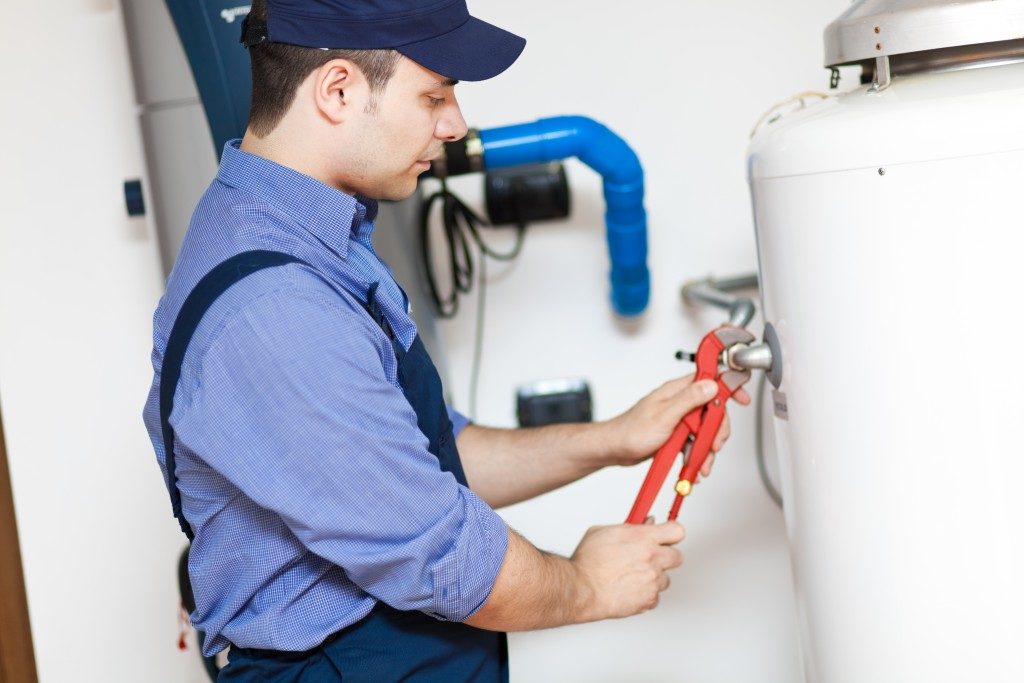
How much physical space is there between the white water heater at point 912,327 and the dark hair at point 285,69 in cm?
38

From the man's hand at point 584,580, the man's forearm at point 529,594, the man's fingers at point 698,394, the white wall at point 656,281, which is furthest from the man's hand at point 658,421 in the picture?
the white wall at point 656,281

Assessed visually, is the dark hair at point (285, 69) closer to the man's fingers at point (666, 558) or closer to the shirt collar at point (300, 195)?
the shirt collar at point (300, 195)

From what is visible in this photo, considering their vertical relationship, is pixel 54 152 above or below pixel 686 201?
above

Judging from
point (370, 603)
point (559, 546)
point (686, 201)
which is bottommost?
point (559, 546)

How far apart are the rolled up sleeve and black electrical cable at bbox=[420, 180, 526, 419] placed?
0.82m

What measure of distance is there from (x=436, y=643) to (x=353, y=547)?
0.21m

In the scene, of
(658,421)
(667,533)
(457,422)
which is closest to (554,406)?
(457,422)

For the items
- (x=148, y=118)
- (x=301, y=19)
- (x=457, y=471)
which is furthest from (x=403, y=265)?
(x=301, y=19)

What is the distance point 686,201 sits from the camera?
1.73m

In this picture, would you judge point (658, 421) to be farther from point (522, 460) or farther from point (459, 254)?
point (459, 254)

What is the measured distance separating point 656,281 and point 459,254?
32 cm

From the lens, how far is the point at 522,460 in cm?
133

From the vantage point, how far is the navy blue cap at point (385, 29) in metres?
0.95

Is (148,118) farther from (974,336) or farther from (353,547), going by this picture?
(974,336)
